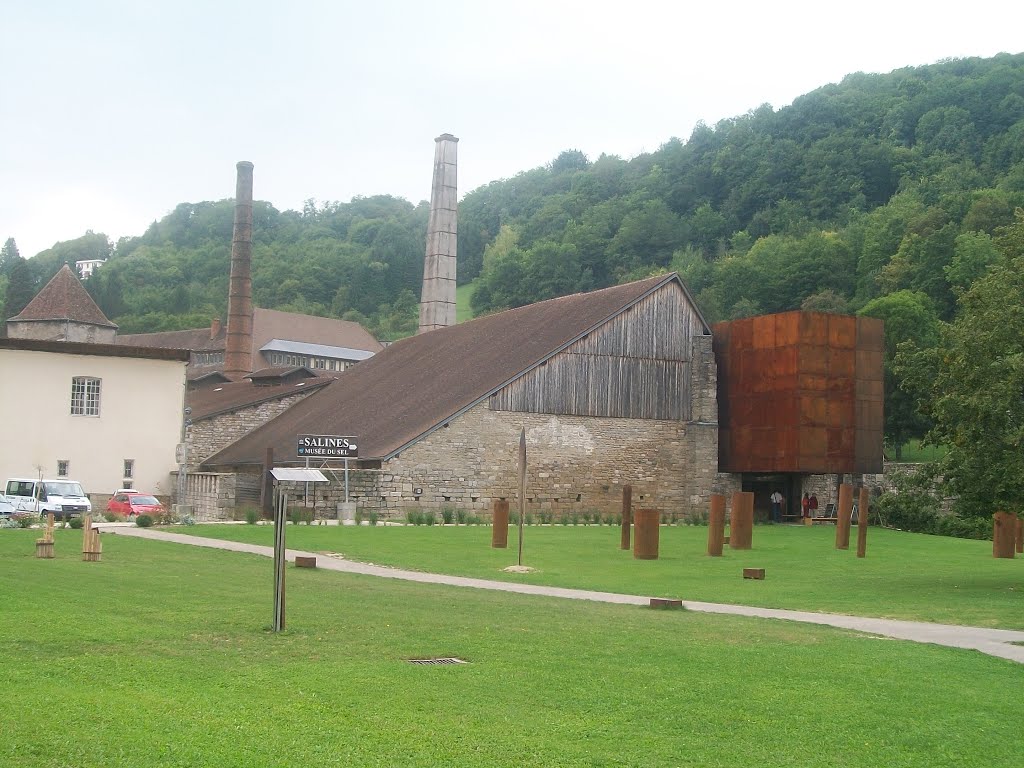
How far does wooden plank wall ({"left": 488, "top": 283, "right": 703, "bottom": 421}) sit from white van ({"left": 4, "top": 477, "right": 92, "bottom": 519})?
46.3ft

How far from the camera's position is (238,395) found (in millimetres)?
62156

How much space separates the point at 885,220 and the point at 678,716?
92707 mm

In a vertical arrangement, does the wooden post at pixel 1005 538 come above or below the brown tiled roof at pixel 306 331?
below

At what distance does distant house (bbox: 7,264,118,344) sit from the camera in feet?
279

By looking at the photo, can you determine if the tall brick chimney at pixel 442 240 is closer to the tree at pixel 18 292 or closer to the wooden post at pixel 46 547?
the wooden post at pixel 46 547

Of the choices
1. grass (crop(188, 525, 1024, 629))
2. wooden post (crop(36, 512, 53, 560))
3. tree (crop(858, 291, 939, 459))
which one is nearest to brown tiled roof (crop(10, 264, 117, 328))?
tree (crop(858, 291, 939, 459))

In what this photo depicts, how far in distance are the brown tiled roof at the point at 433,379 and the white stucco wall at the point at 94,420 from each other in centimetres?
461

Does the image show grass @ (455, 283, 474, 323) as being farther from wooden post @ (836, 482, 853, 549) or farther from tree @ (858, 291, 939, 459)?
wooden post @ (836, 482, 853, 549)

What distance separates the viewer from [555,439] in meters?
45.2

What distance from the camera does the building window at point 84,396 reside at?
44.1 m

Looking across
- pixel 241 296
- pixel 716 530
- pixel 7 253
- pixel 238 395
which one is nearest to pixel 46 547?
pixel 716 530

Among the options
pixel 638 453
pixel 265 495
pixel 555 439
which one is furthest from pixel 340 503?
pixel 638 453

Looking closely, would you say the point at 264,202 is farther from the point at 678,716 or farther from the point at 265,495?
the point at 678,716

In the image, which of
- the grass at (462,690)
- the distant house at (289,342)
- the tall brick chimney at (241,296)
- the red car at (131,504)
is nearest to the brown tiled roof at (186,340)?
the distant house at (289,342)
